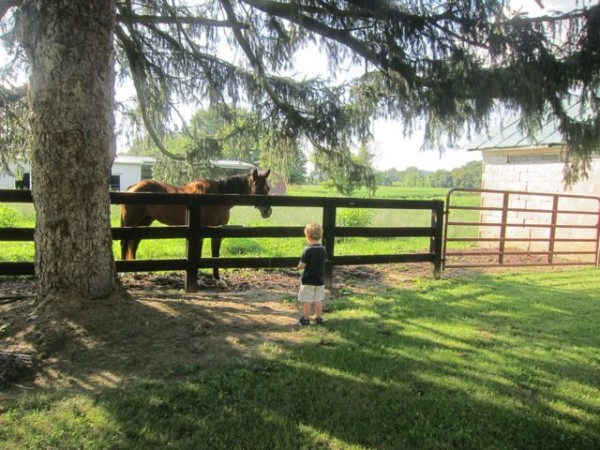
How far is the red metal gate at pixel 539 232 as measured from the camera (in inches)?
372

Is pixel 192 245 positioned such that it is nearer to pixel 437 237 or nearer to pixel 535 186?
pixel 437 237

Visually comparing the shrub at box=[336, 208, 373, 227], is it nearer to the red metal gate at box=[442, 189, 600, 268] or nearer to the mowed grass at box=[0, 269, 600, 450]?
the red metal gate at box=[442, 189, 600, 268]

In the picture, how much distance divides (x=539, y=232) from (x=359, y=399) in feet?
37.8

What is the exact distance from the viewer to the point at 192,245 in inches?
226

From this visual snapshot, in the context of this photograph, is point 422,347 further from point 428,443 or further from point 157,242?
point 157,242

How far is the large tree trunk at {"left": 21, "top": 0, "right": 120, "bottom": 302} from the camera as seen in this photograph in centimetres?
380

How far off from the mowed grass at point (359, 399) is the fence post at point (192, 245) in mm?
2018

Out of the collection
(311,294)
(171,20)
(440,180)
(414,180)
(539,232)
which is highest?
(440,180)

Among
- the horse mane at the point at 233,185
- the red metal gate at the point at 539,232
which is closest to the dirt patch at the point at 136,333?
the horse mane at the point at 233,185

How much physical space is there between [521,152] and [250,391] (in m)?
A: 12.8

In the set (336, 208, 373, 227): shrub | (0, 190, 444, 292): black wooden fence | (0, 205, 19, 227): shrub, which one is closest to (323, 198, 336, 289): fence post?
(0, 190, 444, 292): black wooden fence

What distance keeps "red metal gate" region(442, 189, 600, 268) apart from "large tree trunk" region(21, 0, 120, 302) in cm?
688

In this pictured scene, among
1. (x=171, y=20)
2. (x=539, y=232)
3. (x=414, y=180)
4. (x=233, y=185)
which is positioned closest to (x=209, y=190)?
(x=233, y=185)

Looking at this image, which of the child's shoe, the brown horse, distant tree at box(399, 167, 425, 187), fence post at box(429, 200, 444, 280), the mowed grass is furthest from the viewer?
distant tree at box(399, 167, 425, 187)
